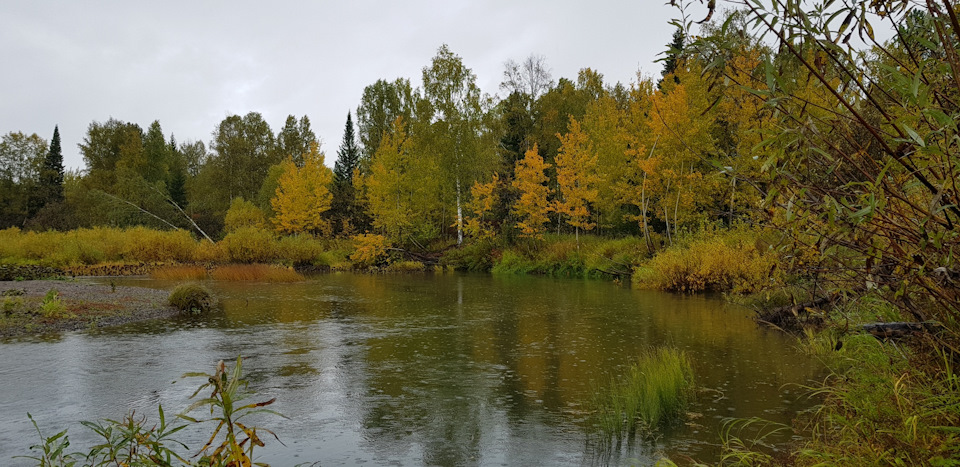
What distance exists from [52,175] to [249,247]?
4018 centimetres

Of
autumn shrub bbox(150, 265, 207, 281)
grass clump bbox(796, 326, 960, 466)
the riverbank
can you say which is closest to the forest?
grass clump bbox(796, 326, 960, 466)

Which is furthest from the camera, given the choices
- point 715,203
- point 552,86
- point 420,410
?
point 552,86

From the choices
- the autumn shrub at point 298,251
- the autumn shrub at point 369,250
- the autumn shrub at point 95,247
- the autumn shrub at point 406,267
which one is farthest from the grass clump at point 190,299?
the autumn shrub at point 369,250

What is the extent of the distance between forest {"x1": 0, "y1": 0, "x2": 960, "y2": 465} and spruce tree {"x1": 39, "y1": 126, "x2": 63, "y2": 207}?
0.84 ft

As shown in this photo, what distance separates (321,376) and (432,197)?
95.1ft

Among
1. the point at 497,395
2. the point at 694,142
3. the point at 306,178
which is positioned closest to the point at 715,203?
the point at 694,142

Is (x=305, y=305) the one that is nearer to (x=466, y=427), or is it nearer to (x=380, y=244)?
(x=466, y=427)

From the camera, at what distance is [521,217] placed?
35625 mm

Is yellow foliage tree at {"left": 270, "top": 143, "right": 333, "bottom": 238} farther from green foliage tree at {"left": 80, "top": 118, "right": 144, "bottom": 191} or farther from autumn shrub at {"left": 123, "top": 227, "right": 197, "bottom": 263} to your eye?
green foliage tree at {"left": 80, "top": 118, "right": 144, "bottom": 191}

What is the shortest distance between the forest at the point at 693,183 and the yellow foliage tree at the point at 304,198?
5.5 inches

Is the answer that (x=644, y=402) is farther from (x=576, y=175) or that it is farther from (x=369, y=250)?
(x=369, y=250)

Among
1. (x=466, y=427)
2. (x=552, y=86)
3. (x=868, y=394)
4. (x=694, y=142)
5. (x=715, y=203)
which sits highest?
(x=552, y=86)

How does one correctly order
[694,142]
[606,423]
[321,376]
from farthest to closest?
[694,142], [321,376], [606,423]

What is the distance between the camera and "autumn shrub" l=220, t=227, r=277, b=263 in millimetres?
31641
